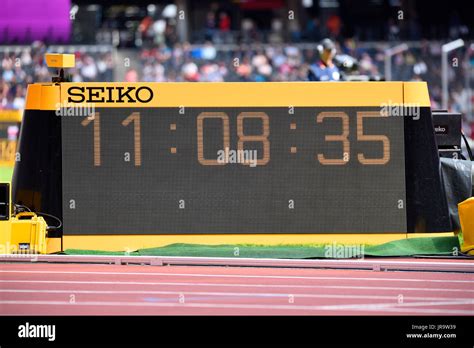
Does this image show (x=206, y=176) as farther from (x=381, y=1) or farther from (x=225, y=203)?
(x=381, y=1)

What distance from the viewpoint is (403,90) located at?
1159 centimetres

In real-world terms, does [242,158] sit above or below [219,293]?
above

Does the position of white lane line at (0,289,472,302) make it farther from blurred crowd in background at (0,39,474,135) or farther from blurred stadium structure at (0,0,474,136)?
blurred crowd in background at (0,39,474,135)

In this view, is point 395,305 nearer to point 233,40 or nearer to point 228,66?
point 228,66

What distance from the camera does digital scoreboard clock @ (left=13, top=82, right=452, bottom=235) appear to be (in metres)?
11.6

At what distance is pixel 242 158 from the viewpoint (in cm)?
1166

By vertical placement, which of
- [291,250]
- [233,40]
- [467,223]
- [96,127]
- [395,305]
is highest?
[233,40]

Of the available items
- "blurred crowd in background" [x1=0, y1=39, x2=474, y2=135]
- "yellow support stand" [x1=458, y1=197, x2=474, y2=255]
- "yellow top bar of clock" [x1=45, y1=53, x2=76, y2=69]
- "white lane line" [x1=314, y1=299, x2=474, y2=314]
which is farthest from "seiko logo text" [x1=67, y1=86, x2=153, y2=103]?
"blurred crowd in background" [x1=0, y1=39, x2=474, y2=135]

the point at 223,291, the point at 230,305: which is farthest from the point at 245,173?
the point at 230,305

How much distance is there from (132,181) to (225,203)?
0.88 metres

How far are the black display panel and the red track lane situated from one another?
2.55 ft

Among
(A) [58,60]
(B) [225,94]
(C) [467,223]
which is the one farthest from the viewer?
(A) [58,60]

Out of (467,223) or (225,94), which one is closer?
(467,223)

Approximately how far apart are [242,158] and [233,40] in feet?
93.7
